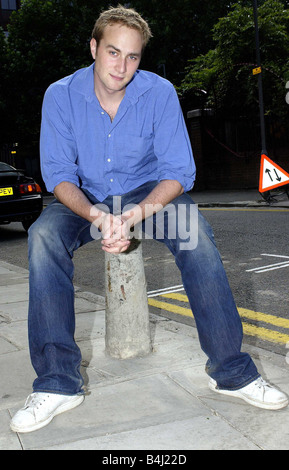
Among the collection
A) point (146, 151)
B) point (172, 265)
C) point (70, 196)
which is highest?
point (146, 151)

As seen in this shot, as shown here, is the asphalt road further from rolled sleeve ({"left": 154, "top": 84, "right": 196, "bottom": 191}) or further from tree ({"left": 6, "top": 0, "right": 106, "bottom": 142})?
tree ({"left": 6, "top": 0, "right": 106, "bottom": 142})

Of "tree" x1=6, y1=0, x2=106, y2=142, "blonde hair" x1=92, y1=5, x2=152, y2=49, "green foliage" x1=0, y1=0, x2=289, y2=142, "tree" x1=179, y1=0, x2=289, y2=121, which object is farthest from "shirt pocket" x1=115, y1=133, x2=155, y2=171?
"tree" x1=6, y1=0, x2=106, y2=142

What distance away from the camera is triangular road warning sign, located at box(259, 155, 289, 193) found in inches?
458

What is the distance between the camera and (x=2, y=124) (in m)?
29.1

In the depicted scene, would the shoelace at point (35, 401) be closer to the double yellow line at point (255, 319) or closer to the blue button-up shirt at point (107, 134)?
the blue button-up shirt at point (107, 134)

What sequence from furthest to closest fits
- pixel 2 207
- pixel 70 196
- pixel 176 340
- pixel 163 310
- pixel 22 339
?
1. pixel 2 207
2. pixel 163 310
3. pixel 22 339
4. pixel 176 340
5. pixel 70 196

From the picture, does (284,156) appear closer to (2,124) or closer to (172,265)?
(172,265)

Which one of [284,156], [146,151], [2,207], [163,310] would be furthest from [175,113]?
[284,156]

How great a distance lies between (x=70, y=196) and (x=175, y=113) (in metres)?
0.65

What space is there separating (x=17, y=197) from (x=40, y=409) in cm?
819

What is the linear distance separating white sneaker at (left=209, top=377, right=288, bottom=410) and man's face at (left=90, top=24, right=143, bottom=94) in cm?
150

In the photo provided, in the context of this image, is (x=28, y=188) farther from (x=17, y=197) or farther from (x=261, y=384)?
(x=261, y=384)

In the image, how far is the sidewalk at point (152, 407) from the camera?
205 cm

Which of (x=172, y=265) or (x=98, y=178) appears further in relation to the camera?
(x=172, y=265)
